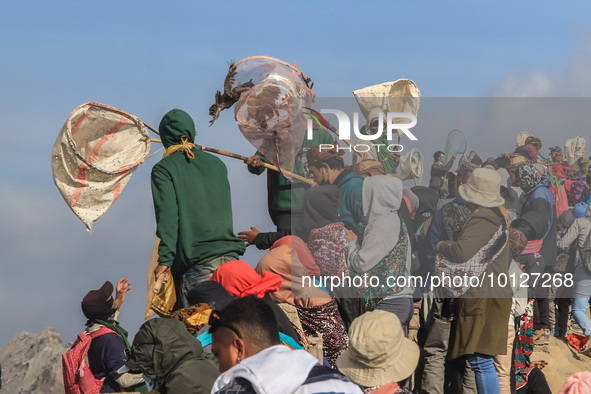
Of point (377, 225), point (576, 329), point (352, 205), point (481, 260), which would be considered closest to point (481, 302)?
point (481, 260)

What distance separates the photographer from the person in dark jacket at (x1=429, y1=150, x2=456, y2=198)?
8.30 meters

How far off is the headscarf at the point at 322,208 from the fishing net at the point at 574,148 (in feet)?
8.34

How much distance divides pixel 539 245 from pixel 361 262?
1810 mm

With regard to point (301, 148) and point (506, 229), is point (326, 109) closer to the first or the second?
point (301, 148)

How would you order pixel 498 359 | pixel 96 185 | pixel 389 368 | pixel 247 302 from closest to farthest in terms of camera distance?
pixel 247 302 → pixel 389 368 → pixel 498 359 → pixel 96 185

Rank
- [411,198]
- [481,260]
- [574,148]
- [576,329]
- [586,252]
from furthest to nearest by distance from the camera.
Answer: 1. [576,329]
2. [586,252]
3. [574,148]
4. [411,198]
5. [481,260]

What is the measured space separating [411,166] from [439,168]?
9.6 inches

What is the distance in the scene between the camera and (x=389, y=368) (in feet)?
17.7

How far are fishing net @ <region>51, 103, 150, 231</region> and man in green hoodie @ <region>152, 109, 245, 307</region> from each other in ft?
1.79

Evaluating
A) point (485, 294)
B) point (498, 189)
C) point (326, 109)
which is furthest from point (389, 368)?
point (326, 109)

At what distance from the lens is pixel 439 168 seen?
8305 millimetres

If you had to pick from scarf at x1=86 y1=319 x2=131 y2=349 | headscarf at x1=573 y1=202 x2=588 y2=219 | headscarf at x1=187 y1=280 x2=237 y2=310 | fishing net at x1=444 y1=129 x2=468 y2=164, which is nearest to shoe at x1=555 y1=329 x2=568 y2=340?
headscarf at x1=573 y1=202 x2=588 y2=219

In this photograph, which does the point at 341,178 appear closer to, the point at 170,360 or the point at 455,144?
the point at 455,144

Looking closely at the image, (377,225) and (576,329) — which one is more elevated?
(377,225)
